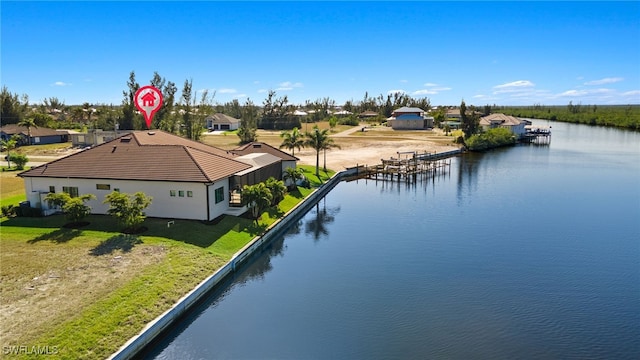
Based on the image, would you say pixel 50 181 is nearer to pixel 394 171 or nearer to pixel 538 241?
pixel 538 241

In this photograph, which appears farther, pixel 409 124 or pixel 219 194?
pixel 409 124

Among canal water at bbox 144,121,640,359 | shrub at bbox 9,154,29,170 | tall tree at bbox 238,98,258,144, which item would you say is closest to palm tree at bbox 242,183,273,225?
canal water at bbox 144,121,640,359

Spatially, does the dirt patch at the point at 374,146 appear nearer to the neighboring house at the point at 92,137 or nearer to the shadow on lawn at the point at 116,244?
the neighboring house at the point at 92,137

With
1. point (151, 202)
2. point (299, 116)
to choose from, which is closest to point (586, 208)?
point (151, 202)

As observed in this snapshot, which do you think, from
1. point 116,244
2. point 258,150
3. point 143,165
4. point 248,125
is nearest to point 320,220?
point 258,150

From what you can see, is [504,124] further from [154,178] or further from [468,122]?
[154,178]

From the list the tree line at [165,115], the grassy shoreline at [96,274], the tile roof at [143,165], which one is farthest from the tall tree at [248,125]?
the grassy shoreline at [96,274]

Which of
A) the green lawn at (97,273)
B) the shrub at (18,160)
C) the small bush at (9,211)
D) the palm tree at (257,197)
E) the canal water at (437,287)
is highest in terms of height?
the shrub at (18,160)
